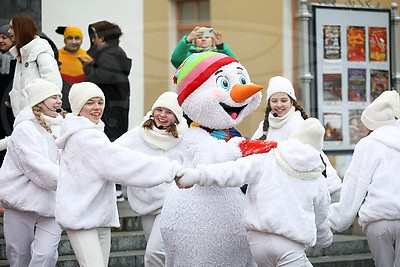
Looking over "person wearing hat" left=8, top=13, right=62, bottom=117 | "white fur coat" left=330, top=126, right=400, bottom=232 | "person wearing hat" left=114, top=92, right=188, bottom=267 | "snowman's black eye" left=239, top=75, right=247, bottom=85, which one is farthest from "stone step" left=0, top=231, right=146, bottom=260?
"snowman's black eye" left=239, top=75, right=247, bottom=85

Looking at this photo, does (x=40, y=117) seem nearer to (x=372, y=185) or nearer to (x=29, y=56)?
(x=29, y=56)

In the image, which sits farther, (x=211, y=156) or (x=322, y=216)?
(x=322, y=216)

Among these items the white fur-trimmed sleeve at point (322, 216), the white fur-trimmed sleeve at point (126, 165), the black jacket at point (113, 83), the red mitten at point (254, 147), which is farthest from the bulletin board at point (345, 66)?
the white fur-trimmed sleeve at point (126, 165)

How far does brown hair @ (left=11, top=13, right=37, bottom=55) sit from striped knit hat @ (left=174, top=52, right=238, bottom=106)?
128 inches

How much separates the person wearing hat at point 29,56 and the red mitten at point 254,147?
3.42 m

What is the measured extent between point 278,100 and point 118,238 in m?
2.08

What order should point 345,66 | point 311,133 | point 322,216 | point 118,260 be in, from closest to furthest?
point 311,133 < point 322,216 < point 118,260 < point 345,66

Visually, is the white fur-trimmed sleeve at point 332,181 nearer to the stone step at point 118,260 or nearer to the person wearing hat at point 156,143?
the person wearing hat at point 156,143

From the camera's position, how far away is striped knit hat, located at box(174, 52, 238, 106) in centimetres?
709

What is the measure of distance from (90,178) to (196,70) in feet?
3.34

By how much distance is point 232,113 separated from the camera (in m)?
7.14

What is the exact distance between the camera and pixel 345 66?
12.8 meters

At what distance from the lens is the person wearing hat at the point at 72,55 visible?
1191 centimetres

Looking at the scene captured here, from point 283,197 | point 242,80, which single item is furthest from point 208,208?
point 242,80
